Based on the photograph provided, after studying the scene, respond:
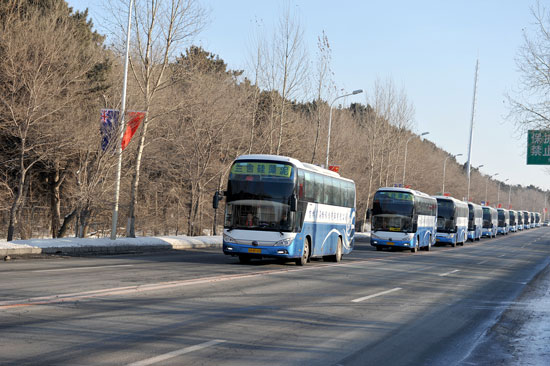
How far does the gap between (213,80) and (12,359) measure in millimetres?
44264

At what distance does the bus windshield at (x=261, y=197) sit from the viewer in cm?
2044

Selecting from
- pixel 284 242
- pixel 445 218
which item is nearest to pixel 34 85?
pixel 284 242

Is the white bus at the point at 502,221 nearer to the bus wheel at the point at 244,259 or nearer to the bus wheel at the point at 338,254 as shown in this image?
the bus wheel at the point at 338,254

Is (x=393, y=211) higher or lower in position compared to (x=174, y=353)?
higher

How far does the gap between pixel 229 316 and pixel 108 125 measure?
16739 millimetres

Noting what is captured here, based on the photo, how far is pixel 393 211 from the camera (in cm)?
3553

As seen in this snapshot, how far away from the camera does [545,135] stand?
111ft

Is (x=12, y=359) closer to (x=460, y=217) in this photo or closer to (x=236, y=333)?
(x=236, y=333)

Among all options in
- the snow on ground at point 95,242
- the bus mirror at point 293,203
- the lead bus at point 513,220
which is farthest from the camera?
the lead bus at point 513,220

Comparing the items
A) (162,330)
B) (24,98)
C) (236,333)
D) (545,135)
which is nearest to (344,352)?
(236,333)

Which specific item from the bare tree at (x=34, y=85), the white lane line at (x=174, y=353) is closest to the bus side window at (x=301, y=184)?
the bare tree at (x=34, y=85)

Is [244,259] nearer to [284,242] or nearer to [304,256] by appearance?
[304,256]

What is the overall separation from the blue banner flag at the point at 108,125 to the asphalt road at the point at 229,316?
25.4ft

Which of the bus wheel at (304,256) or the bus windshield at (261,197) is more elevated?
the bus windshield at (261,197)
